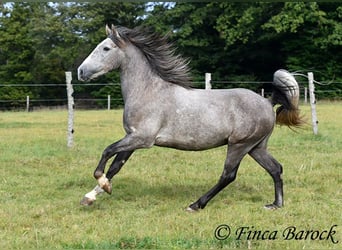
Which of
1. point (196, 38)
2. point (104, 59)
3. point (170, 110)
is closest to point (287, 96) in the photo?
point (170, 110)

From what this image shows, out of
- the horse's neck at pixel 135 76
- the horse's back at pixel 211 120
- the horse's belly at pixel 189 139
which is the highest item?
the horse's neck at pixel 135 76

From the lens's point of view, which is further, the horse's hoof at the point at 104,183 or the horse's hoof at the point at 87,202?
the horse's hoof at the point at 87,202

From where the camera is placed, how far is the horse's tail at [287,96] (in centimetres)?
595

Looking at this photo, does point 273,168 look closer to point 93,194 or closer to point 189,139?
point 189,139

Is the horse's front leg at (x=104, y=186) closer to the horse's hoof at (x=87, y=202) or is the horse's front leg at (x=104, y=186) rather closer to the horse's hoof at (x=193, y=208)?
the horse's hoof at (x=87, y=202)

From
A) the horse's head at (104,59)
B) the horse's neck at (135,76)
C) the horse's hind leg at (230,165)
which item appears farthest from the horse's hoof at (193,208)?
the horse's head at (104,59)

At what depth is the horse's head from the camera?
214 inches

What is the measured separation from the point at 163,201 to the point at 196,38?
1159 inches

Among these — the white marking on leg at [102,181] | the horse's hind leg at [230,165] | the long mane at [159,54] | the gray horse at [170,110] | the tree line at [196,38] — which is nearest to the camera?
the white marking on leg at [102,181]

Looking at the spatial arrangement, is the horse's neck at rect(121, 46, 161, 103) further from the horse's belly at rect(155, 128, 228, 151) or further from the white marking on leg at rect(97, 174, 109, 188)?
the white marking on leg at rect(97, 174, 109, 188)

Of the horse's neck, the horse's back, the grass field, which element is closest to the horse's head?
the horse's neck

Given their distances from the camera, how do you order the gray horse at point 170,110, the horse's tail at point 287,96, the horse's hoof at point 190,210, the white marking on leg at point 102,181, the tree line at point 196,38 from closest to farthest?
the white marking on leg at point 102,181 < the horse's hoof at point 190,210 < the gray horse at point 170,110 < the horse's tail at point 287,96 < the tree line at point 196,38

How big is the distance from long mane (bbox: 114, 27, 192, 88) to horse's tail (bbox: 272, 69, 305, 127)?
110cm

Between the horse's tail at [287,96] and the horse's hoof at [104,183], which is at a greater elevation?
the horse's tail at [287,96]
